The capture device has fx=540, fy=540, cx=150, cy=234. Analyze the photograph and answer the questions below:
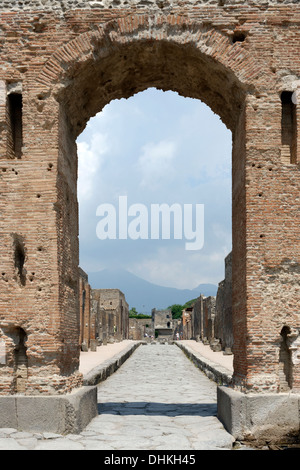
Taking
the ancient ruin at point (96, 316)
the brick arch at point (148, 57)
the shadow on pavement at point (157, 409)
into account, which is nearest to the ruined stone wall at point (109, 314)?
the ancient ruin at point (96, 316)

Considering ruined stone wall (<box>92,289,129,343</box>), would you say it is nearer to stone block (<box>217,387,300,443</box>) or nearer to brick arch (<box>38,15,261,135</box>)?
brick arch (<box>38,15,261,135</box>)

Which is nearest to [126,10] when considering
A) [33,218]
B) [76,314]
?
[33,218]

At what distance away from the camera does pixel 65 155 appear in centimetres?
713

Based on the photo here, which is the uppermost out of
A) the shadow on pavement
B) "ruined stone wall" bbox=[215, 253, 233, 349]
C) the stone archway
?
the stone archway

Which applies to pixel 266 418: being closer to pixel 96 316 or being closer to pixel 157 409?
pixel 157 409

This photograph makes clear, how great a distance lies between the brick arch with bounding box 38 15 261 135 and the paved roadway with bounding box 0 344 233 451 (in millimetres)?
4056

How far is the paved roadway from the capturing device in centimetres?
570

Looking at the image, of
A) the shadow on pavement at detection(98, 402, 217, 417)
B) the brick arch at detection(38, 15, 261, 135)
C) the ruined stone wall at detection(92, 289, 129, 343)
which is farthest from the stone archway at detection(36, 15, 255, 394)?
the ruined stone wall at detection(92, 289, 129, 343)

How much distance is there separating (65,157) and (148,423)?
11.9ft

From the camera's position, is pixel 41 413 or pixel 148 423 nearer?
pixel 41 413

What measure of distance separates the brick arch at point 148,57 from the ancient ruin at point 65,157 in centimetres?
2

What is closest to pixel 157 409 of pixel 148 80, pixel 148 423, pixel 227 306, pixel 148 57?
pixel 148 423

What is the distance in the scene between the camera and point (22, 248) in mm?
6574

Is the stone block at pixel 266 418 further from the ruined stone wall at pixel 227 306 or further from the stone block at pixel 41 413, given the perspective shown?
the ruined stone wall at pixel 227 306
